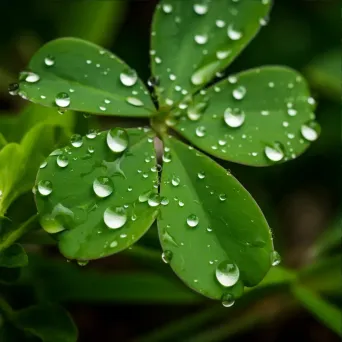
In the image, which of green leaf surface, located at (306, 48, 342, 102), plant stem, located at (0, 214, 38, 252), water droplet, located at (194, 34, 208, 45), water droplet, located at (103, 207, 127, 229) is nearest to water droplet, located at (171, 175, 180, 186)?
water droplet, located at (103, 207, 127, 229)

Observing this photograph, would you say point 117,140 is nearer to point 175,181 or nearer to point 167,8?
point 175,181

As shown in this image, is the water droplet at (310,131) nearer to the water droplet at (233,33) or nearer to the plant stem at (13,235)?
the water droplet at (233,33)

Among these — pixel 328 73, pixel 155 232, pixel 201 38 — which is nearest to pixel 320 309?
pixel 155 232

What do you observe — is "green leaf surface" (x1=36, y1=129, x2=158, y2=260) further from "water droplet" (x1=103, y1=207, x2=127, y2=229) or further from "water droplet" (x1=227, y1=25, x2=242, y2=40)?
"water droplet" (x1=227, y1=25, x2=242, y2=40)

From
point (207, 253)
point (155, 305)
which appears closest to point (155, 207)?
point (207, 253)

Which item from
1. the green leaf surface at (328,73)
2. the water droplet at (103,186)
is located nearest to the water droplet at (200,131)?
the water droplet at (103,186)

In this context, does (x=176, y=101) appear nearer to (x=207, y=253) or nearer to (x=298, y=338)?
(x=207, y=253)
